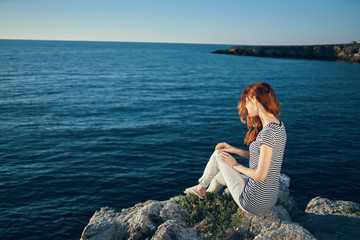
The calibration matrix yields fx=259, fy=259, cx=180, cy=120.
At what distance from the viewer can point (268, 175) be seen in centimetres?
491

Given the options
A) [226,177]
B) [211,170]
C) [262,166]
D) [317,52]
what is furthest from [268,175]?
[317,52]

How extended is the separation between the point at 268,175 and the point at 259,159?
521 millimetres

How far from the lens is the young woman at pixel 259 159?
4605 mm

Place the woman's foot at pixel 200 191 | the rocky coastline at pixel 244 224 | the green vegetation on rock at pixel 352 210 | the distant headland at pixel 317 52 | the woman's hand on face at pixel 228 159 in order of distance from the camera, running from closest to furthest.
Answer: the woman's hand on face at pixel 228 159, the rocky coastline at pixel 244 224, the woman's foot at pixel 200 191, the green vegetation on rock at pixel 352 210, the distant headland at pixel 317 52

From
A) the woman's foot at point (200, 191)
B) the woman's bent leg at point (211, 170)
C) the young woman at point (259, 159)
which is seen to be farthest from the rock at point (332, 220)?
the woman's bent leg at point (211, 170)

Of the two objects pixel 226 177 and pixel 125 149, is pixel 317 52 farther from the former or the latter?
pixel 226 177

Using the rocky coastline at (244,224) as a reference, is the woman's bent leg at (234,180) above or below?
above

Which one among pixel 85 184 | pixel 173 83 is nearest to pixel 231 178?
pixel 85 184

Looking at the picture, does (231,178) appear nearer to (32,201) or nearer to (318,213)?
(318,213)

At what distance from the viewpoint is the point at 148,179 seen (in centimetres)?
1428

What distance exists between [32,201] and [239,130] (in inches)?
647

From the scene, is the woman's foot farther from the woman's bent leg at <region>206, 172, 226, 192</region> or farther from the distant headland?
the distant headland

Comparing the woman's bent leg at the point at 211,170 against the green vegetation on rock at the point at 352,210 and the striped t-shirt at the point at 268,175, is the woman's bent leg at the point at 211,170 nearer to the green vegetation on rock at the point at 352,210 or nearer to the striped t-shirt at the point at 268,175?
the striped t-shirt at the point at 268,175

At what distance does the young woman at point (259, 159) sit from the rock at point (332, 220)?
276 centimetres
